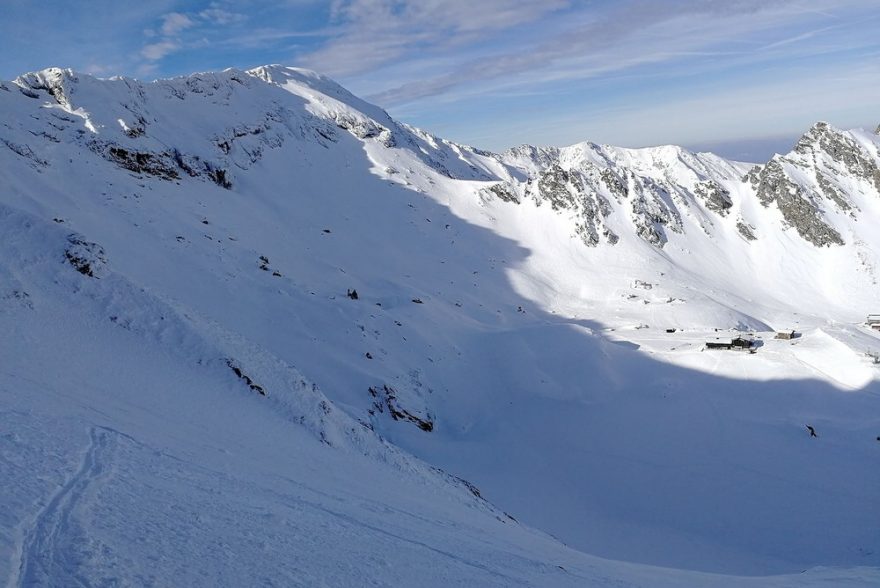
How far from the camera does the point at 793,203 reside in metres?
98.6

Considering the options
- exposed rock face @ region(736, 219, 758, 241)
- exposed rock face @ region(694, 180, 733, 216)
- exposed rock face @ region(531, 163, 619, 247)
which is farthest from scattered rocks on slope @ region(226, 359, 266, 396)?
exposed rock face @ region(694, 180, 733, 216)

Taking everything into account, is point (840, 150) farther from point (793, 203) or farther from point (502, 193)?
point (502, 193)

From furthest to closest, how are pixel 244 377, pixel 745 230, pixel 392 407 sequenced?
pixel 745 230 → pixel 392 407 → pixel 244 377

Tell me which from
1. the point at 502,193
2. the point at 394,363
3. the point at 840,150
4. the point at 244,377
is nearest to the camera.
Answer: the point at 244,377

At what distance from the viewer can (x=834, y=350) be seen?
135ft

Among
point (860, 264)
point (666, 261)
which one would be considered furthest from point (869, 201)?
point (666, 261)

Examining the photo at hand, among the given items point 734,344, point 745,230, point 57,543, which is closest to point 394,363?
point 734,344

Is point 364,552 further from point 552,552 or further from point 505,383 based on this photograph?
point 505,383

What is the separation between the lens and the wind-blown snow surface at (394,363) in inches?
405

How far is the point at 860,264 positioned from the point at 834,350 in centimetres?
6356

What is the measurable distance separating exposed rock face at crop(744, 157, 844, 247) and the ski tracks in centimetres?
11275

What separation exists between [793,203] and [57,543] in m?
117

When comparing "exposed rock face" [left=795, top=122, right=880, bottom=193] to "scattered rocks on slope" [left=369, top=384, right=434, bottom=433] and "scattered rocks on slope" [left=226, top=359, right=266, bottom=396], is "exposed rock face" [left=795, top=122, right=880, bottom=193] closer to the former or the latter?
"scattered rocks on slope" [left=369, top=384, right=434, bottom=433]

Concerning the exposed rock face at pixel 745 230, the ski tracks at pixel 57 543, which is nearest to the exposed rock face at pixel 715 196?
the exposed rock face at pixel 745 230
